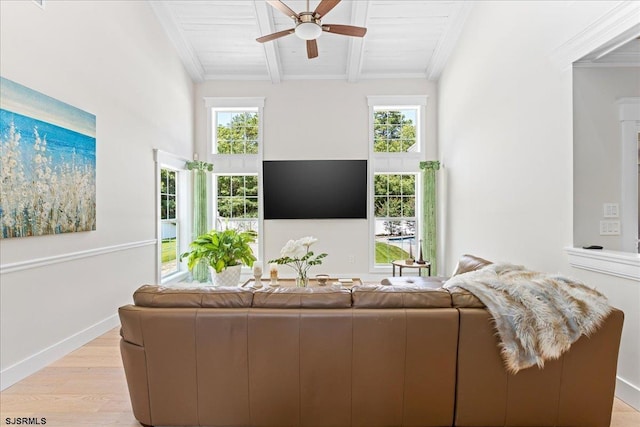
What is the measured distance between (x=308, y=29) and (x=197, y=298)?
275 centimetres

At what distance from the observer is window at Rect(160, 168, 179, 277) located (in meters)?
5.43

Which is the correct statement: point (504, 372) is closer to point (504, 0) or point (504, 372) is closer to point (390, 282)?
point (390, 282)

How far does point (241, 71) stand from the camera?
A: 6293 millimetres

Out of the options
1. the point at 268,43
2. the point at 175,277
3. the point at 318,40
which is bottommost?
the point at 175,277

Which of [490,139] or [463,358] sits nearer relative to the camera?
[463,358]

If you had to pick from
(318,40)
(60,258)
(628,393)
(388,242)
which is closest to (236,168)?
(318,40)

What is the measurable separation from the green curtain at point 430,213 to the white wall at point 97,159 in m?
4.12

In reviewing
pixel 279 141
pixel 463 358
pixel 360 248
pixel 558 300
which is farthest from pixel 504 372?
pixel 279 141

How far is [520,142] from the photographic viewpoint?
354 cm

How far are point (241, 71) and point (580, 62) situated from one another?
16.6ft

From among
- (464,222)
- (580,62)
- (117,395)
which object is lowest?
(117,395)

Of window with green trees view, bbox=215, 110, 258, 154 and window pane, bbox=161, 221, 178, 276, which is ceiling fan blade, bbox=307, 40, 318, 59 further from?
window pane, bbox=161, 221, 178, 276

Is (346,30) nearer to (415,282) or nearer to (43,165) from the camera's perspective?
(415,282)

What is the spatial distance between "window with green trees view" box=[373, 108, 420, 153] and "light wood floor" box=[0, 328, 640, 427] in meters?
4.80
